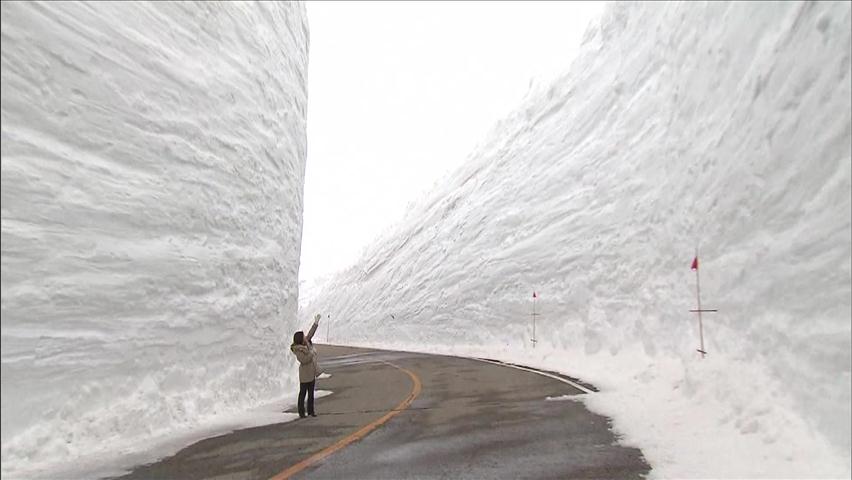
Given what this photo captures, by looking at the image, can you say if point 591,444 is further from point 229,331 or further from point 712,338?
point 229,331

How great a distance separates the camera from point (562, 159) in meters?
28.3

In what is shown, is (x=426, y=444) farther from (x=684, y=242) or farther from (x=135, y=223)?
(x=684, y=242)

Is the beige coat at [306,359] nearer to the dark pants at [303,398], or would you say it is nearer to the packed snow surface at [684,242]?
the dark pants at [303,398]

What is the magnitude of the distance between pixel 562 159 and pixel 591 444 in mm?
23553

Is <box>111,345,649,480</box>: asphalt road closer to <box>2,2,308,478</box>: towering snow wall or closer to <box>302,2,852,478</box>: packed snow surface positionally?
<box>302,2,852,478</box>: packed snow surface

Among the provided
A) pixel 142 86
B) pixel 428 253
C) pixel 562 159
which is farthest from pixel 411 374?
pixel 428 253

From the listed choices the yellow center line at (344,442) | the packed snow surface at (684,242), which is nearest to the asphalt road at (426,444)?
the yellow center line at (344,442)

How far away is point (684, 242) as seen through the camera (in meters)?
13.2

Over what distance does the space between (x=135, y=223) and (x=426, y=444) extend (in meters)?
4.13

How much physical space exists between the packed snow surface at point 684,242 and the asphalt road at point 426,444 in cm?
65

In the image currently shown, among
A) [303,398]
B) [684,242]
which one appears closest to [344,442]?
[303,398]

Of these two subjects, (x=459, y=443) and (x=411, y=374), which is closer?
(x=459, y=443)

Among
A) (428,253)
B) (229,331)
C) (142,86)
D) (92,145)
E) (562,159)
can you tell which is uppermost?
(562,159)

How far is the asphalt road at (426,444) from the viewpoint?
17.4 ft
